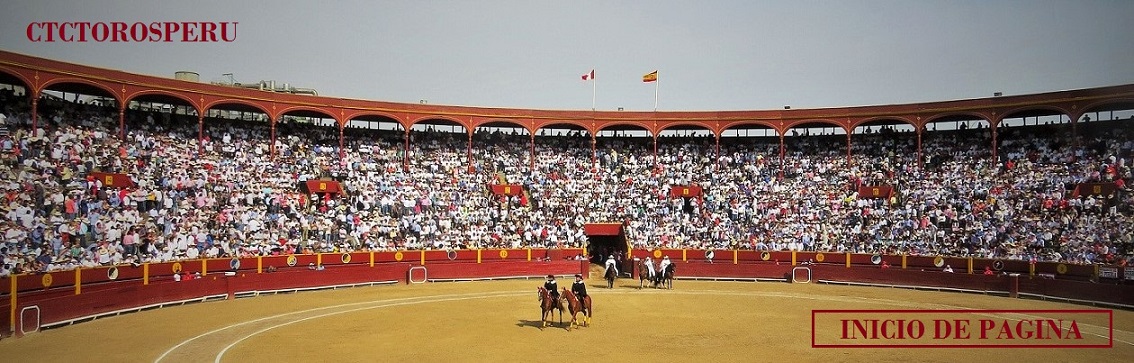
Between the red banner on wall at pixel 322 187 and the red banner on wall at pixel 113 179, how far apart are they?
7737 mm

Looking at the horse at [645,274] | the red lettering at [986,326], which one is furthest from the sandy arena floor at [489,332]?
the red lettering at [986,326]

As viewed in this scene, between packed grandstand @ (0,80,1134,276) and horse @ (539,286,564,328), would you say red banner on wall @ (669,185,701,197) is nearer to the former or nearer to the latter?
packed grandstand @ (0,80,1134,276)

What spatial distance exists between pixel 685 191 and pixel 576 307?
22.1m

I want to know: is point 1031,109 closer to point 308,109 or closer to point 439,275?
point 439,275

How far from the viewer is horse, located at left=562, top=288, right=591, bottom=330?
19.5 metres

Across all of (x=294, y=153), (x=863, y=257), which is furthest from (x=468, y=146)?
(x=863, y=257)

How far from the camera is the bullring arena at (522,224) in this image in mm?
19203

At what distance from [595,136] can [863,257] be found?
1594cm

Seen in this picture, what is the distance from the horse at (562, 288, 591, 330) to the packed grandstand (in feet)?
49.7

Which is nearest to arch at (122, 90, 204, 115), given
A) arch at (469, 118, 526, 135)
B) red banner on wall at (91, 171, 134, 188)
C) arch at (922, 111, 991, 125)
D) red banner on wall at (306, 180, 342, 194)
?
red banner on wall at (91, 171, 134, 188)

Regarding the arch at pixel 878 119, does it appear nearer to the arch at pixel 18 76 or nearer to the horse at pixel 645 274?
the horse at pixel 645 274

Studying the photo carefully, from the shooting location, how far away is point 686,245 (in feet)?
122

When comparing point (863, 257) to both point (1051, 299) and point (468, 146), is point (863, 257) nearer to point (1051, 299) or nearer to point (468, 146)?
point (1051, 299)

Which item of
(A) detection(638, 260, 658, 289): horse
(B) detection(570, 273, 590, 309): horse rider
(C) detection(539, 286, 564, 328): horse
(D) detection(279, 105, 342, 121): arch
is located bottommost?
(A) detection(638, 260, 658, 289): horse
